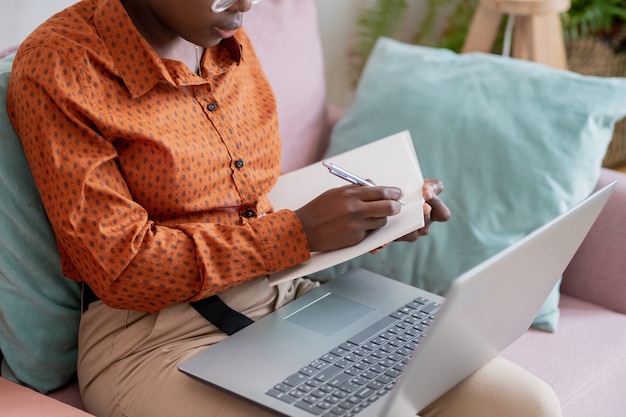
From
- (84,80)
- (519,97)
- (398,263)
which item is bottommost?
(398,263)

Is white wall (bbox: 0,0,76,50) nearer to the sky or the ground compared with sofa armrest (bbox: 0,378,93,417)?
nearer to the sky

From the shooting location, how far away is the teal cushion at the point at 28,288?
124 cm

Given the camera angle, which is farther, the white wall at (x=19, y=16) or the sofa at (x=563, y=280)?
the white wall at (x=19, y=16)

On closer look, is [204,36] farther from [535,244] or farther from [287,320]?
[535,244]

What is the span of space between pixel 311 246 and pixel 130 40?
37 cm

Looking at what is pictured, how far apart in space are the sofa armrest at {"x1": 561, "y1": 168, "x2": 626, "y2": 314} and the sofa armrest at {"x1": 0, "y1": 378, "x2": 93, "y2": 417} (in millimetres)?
970

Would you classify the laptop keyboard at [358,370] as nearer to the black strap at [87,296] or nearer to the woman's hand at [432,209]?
the woman's hand at [432,209]

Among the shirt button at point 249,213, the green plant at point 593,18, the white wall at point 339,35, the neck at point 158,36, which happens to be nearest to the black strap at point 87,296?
the shirt button at point 249,213

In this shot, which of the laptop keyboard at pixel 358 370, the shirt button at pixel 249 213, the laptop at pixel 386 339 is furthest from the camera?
the shirt button at pixel 249 213

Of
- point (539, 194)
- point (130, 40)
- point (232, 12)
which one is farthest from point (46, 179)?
point (539, 194)

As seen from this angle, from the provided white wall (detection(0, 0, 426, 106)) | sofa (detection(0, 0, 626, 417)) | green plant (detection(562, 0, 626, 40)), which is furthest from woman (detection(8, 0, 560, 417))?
green plant (detection(562, 0, 626, 40))

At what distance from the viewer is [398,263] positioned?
5.38 feet

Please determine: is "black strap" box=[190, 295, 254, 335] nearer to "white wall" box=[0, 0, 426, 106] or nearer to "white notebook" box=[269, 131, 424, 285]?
"white notebook" box=[269, 131, 424, 285]

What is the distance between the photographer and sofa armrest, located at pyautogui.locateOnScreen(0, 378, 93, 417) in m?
1.12
